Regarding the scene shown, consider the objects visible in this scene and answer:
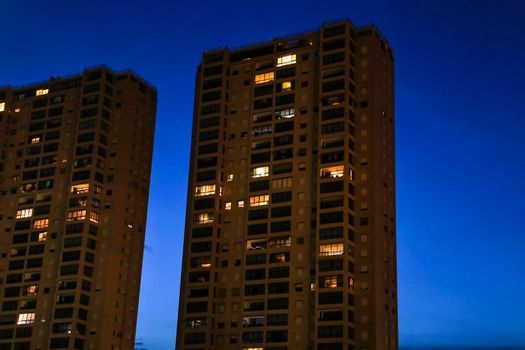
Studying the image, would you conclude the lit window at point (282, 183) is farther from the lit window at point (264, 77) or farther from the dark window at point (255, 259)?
the lit window at point (264, 77)

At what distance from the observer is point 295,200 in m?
140

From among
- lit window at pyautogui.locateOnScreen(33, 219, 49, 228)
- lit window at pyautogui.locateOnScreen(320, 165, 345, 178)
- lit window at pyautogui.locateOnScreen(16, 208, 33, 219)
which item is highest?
lit window at pyautogui.locateOnScreen(320, 165, 345, 178)

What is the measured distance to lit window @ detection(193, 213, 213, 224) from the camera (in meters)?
148

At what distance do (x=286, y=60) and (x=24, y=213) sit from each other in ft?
215

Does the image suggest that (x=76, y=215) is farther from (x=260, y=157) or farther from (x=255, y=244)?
(x=255, y=244)

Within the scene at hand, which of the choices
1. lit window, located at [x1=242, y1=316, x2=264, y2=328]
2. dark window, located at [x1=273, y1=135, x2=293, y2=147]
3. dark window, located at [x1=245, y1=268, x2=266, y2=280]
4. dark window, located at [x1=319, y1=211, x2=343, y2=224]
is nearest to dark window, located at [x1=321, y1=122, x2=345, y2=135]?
dark window, located at [x1=273, y1=135, x2=293, y2=147]

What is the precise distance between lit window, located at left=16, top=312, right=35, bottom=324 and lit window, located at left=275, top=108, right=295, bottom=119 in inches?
2494

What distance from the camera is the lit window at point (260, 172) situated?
146 metres

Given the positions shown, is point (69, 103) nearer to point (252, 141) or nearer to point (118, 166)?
point (118, 166)

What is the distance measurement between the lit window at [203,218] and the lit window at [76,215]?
92.3ft

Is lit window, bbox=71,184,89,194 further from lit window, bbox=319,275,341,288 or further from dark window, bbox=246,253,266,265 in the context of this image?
lit window, bbox=319,275,341,288

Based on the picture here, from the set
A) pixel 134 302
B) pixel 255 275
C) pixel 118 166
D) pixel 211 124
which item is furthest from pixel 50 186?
pixel 255 275

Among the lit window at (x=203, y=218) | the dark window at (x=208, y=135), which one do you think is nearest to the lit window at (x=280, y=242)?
the lit window at (x=203, y=218)

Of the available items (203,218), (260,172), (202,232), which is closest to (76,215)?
(203,218)
